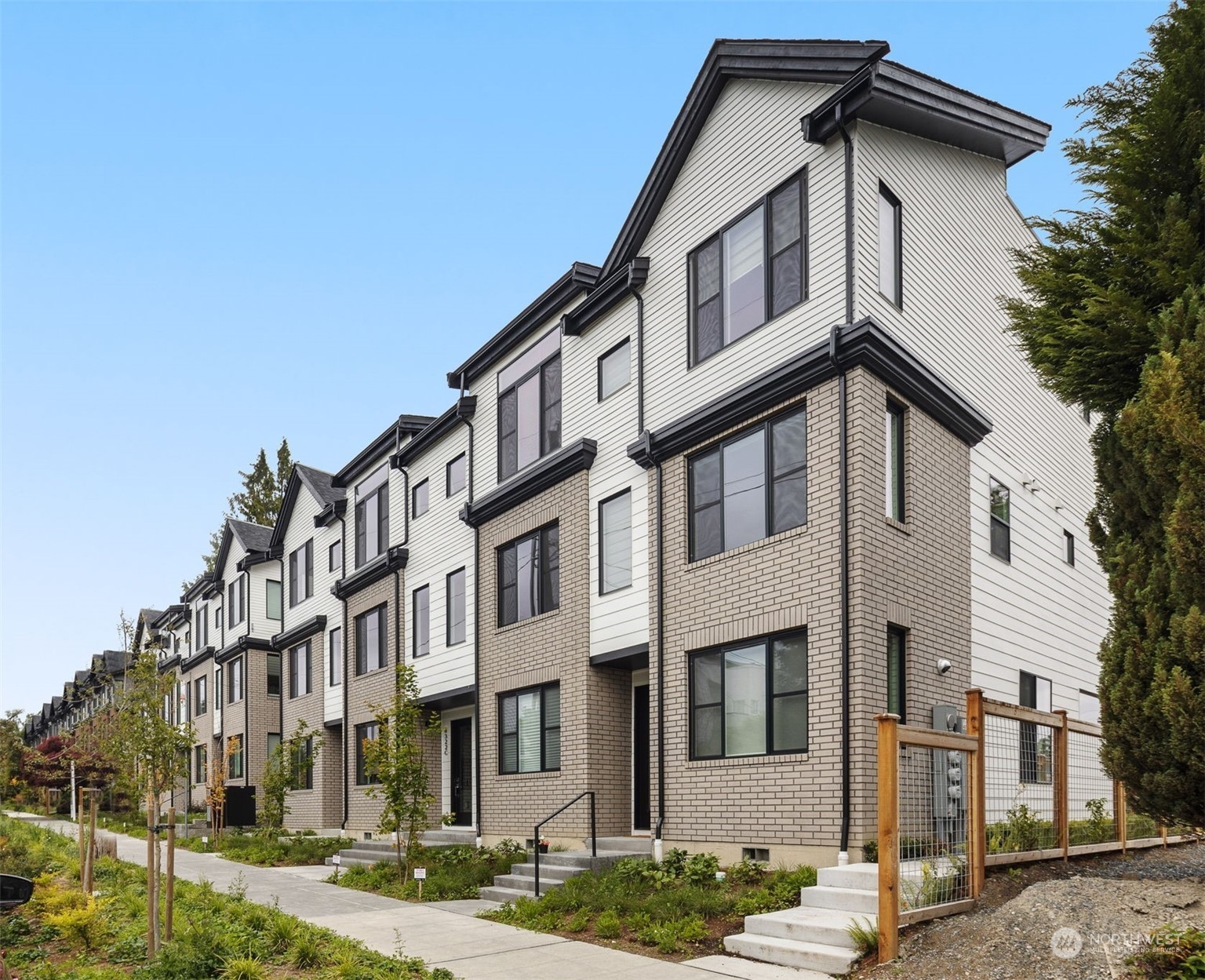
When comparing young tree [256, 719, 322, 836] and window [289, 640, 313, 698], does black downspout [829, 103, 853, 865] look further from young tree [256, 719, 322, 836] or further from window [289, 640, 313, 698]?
window [289, 640, 313, 698]

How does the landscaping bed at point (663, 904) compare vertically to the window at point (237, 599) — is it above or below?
below

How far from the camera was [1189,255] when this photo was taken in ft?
32.4

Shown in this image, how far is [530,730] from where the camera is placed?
62.7 ft

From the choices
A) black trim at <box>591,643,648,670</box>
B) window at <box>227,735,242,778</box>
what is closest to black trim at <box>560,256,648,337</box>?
black trim at <box>591,643,648,670</box>

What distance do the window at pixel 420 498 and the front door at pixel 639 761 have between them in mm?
8519

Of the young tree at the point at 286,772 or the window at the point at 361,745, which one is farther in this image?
the young tree at the point at 286,772

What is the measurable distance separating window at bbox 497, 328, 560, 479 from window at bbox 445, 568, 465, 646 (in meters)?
2.84

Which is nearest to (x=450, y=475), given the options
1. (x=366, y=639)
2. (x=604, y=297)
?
(x=366, y=639)

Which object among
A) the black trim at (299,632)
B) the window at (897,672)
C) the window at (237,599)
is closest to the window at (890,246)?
the window at (897,672)

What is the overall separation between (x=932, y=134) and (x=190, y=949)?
13094mm

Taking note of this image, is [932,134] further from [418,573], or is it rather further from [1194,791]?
[418,573]

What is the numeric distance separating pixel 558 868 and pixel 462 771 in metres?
7.96

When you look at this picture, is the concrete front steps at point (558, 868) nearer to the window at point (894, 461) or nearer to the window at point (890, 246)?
the window at point (894, 461)

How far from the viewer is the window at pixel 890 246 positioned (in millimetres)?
13625
